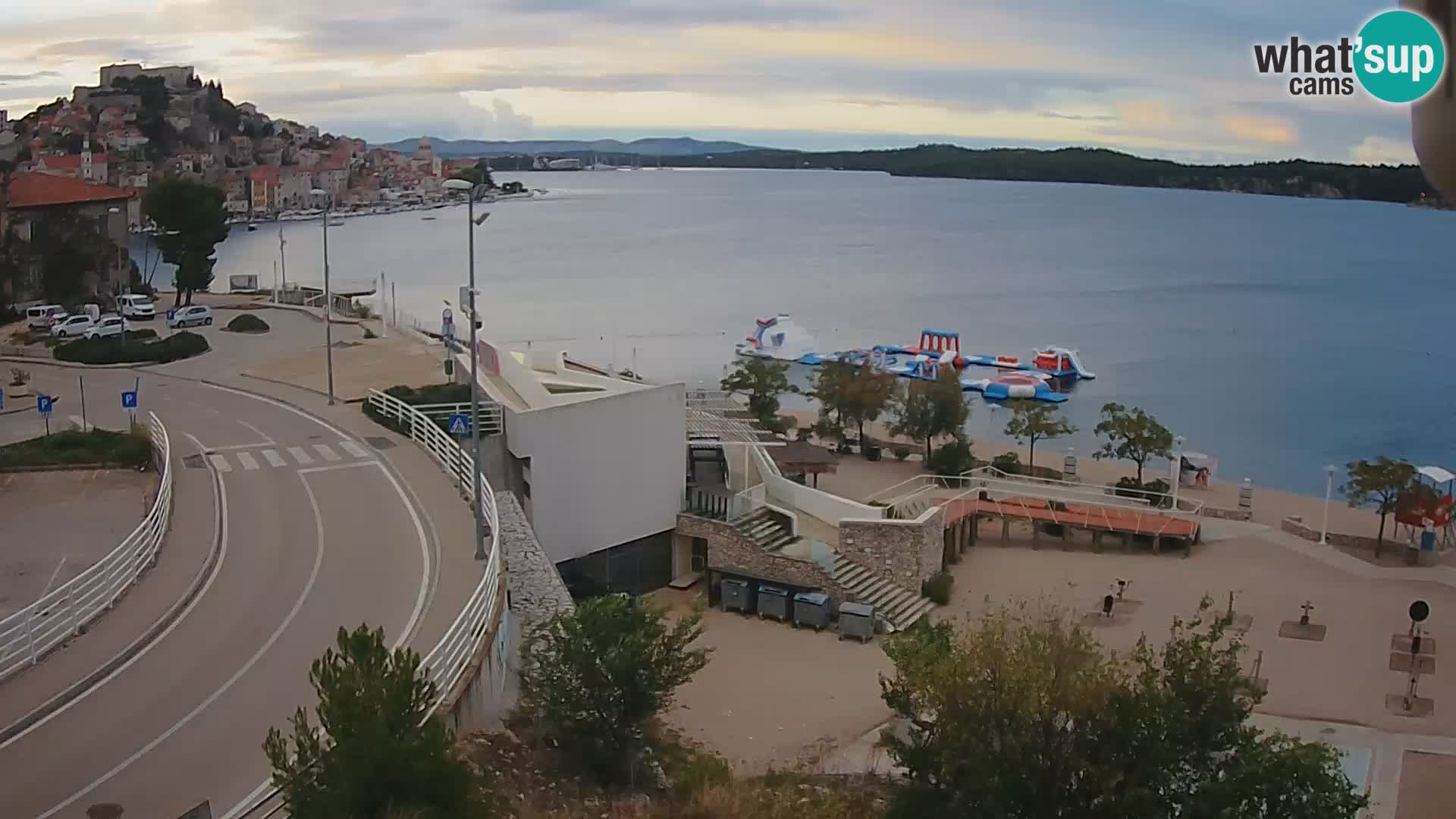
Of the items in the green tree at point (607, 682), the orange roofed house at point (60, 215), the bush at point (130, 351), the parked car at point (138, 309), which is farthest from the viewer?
the orange roofed house at point (60, 215)

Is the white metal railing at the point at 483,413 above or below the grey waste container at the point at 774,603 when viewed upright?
above

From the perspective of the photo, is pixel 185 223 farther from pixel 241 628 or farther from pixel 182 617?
pixel 241 628

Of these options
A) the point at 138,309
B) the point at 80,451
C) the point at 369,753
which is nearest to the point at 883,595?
the point at 80,451

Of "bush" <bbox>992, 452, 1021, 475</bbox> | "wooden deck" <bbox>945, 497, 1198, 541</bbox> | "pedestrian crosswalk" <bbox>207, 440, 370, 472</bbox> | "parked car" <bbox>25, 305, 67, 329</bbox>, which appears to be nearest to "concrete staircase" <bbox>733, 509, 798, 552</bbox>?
"wooden deck" <bbox>945, 497, 1198, 541</bbox>

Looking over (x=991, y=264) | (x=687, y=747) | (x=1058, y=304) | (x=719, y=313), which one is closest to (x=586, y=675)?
(x=687, y=747)

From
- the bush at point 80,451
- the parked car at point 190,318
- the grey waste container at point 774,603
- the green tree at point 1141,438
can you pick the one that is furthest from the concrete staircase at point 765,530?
the parked car at point 190,318

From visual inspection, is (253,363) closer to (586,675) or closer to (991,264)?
(586,675)

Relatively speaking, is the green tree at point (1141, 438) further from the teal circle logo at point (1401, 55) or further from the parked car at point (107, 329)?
the teal circle logo at point (1401, 55)

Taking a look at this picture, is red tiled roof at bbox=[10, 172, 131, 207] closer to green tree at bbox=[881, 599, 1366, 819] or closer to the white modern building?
the white modern building
